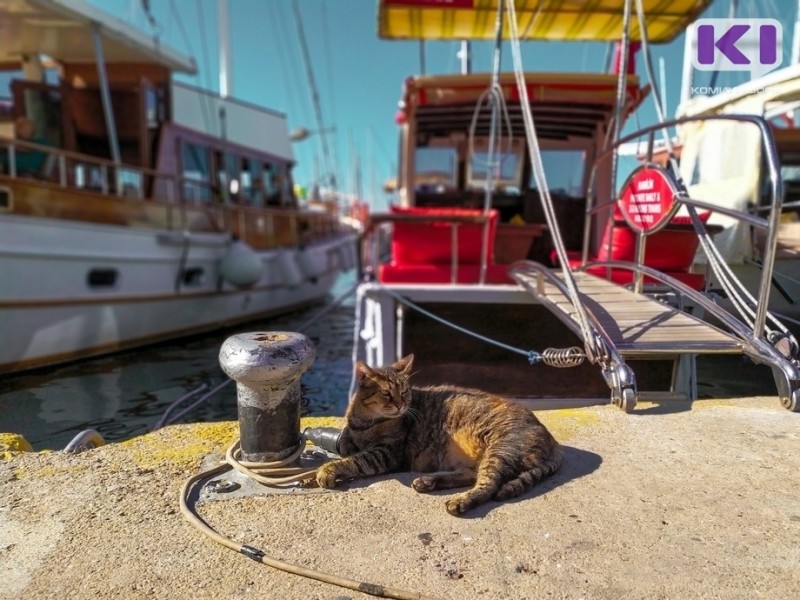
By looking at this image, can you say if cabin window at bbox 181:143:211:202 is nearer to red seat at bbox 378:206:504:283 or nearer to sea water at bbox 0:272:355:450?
sea water at bbox 0:272:355:450

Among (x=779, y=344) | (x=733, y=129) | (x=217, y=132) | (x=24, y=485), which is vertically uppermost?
(x=217, y=132)

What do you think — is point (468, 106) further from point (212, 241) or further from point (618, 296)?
point (212, 241)

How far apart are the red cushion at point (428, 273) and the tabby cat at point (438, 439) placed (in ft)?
8.50

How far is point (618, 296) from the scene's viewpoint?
442 centimetres

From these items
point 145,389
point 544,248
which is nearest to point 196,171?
point 145,389

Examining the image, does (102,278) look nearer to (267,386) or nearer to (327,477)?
(267,386)

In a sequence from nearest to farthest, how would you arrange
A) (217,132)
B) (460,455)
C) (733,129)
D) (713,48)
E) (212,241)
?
(460,455) → (713,48) → (733,129) → (212,241) → (217,132)

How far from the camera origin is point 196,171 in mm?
11922

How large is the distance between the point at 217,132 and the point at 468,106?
7806 millimetres

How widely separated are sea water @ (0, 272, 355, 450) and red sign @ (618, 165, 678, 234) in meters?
3.55

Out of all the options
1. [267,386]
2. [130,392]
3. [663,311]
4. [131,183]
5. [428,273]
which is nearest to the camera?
[267,386]

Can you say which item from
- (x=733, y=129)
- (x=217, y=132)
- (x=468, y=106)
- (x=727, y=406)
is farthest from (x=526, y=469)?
(x=217, y=132)

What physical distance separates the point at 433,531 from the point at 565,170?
6700mm

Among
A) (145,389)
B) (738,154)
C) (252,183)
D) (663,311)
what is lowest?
(145,389)
